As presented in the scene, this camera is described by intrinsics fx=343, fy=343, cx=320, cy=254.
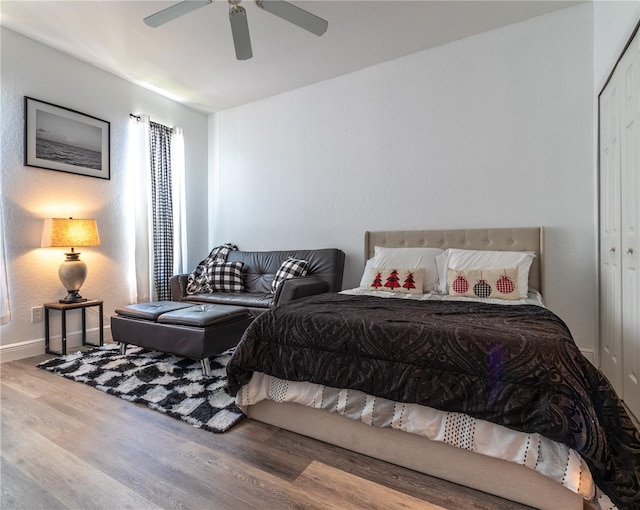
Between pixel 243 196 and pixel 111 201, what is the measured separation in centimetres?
150

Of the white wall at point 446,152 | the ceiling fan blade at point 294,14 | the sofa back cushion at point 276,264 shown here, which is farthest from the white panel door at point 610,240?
the sofa back cushion at point 276,264

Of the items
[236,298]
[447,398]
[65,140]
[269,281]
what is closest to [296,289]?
[236,298]

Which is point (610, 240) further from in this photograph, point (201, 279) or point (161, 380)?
point (201, 279)

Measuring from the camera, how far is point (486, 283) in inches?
95.6

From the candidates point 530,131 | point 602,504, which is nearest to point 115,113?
point 530,131

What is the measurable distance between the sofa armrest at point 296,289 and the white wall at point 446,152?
0.68 meters

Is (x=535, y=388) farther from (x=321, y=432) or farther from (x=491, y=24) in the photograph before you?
(x=491, y=24)

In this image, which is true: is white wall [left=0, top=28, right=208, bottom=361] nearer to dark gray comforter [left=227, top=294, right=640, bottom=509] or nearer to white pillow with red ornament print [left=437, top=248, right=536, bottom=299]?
dark gray comforter [left=227, top=294, right=640, bottom=509]

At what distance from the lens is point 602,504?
121 centimetres

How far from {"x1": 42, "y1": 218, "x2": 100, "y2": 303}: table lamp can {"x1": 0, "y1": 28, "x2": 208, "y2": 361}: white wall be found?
0.18 meters

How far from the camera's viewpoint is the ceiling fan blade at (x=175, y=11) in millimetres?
2070

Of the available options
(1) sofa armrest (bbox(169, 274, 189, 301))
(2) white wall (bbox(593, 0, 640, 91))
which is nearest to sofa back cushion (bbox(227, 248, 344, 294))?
(1) sofa armrest (bbox(169, 274, 189, 301))

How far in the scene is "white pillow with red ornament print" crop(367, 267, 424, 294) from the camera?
271 cm

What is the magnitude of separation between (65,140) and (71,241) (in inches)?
40.7
